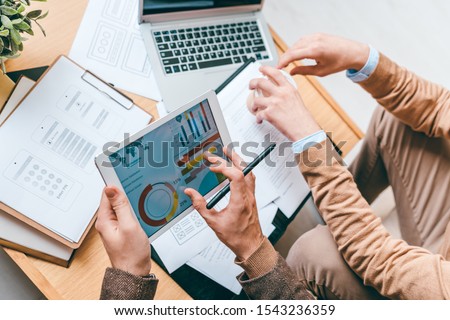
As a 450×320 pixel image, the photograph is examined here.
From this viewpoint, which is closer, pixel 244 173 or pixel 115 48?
pixel 244 173

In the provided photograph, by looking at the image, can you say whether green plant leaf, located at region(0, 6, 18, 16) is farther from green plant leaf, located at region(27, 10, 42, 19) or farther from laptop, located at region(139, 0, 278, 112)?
laptop, located at region(139, 0, 278, 112)

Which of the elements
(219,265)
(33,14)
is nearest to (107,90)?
(33,14)

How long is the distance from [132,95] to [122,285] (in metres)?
0.41

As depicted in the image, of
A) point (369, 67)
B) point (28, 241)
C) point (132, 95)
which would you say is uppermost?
point (132, 95)

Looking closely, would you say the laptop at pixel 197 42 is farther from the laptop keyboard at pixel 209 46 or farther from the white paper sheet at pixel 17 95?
the white paper sheet at pixel 17 95

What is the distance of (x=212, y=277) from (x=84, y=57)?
0.52 meters

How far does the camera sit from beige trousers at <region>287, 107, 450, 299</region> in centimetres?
95

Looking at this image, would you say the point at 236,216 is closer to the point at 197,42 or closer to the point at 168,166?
the point at 168,166

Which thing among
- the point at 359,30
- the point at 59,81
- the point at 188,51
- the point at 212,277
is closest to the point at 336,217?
the point at 212,277

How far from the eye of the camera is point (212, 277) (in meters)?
0.87

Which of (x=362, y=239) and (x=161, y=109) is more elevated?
(x=161, y=109)

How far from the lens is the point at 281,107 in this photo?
2.94 feet

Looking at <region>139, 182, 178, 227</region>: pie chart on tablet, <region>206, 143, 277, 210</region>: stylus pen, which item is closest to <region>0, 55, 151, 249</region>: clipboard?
<region>139, 182, 178, 227</region>: pie chart on tablet

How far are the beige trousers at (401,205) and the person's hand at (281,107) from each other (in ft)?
0.82
